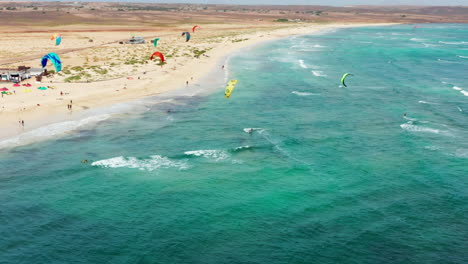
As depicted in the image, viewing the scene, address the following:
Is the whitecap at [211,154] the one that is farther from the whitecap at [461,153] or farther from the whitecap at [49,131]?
the whitecap at [461,153]

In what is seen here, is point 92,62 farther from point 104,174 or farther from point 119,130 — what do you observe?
point 104,174

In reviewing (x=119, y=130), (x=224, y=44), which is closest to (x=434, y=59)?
(x=224, y=44)

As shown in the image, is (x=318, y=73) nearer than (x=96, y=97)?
No

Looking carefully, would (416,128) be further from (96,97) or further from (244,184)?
(96,97)

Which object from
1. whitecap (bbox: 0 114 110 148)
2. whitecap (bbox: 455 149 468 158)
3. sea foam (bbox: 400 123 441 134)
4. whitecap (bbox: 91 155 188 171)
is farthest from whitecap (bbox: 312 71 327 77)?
whitecap (bbox: 91 155 188 171)

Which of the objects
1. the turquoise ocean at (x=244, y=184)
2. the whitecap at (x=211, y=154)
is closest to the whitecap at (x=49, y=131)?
the turquoise ocean at (x=244, y=184)

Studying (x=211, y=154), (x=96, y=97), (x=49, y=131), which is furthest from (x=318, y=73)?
(x=49, y=131)

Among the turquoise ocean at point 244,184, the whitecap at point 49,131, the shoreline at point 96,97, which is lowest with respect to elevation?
the turquoise ocean at point 244,184
